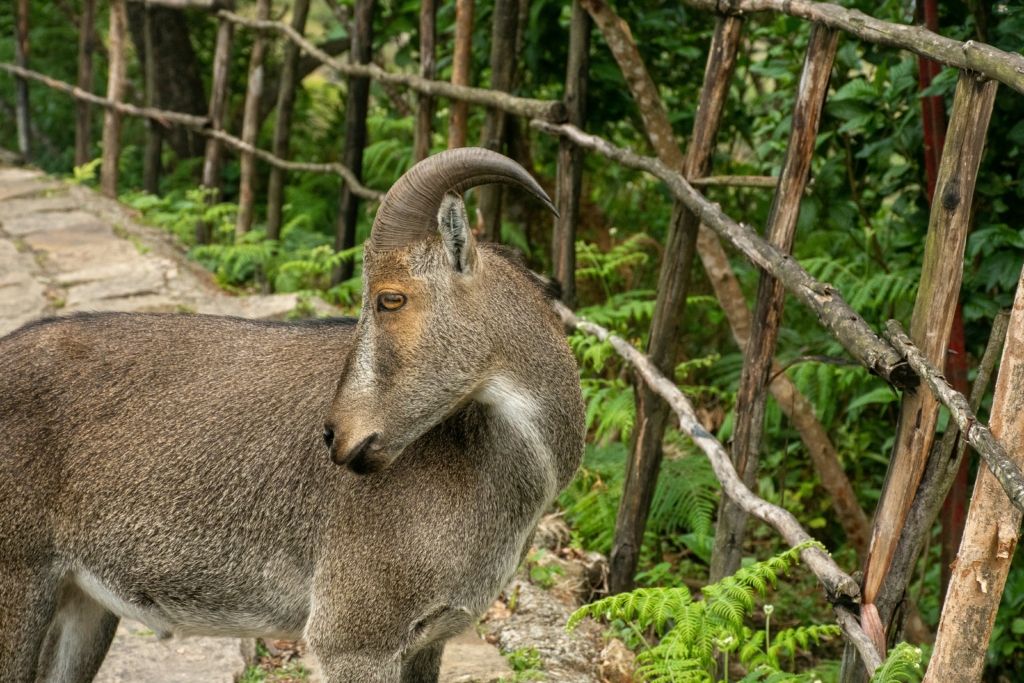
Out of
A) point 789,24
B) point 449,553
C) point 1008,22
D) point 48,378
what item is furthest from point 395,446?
point 789,24

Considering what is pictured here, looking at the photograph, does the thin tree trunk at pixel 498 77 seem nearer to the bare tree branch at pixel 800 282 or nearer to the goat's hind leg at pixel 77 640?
the bare tree branch at pixel 800 282

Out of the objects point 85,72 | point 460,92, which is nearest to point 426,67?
point 460,92

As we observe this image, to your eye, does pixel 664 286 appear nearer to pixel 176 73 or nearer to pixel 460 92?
pixel 460 92

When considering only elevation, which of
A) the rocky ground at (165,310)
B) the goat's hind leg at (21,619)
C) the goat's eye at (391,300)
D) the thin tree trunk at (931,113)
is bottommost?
the rocky ground at (165,310)

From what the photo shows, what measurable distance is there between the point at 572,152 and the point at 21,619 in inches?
123

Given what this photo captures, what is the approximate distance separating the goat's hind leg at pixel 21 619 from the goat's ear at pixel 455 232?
1686mm

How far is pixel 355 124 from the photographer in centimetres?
766

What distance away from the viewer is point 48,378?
347 cm

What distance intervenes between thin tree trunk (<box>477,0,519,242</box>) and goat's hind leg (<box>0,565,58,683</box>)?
2.97 metres

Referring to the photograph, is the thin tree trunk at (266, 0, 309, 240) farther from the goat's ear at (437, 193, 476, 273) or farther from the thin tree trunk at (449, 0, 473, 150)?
the goat's ear at (437, 193, 476, 273)

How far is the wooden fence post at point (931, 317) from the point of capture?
2.76 m

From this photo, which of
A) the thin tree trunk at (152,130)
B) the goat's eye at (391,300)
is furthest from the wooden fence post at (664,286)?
the thin tree trunk at (152,130)

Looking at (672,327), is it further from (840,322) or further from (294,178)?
(294,178)

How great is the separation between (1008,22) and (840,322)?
1.27 m
